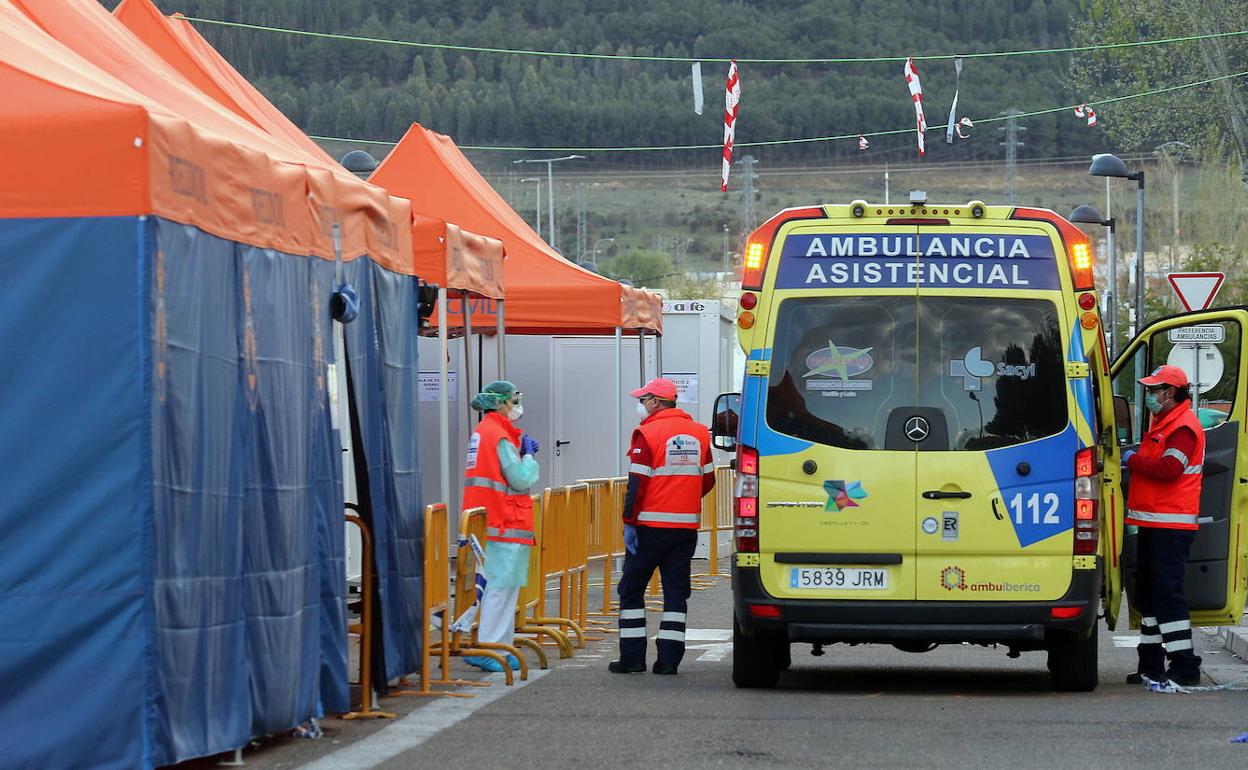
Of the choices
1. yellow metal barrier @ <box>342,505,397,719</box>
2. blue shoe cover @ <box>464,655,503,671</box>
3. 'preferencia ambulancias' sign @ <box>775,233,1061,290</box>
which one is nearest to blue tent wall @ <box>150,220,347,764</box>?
yellow metal barrier @ <box>342,505,397,719</box>

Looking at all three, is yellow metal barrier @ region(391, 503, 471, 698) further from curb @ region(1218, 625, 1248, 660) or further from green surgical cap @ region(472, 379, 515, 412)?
curb @ region(1218, 625, 1248, 660)

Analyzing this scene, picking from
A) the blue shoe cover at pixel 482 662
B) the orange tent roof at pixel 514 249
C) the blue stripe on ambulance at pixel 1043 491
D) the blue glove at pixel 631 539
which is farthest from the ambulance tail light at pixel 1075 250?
the orange tent roof at pixel 514 249

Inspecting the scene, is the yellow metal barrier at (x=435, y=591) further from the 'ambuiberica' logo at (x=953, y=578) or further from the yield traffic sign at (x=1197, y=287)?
the yield traffic sign at (x=1197, y=287)

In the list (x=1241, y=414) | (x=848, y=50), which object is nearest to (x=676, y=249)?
(x=848, y=50)

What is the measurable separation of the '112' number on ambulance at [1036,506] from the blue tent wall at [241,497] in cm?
361

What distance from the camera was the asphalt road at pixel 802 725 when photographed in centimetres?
901

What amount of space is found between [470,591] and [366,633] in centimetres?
189

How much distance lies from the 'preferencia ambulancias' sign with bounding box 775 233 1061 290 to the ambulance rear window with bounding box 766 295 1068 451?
0.11 meters

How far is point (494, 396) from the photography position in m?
12.8

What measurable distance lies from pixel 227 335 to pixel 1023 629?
4.75 meters

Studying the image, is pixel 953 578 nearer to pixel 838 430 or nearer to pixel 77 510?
pixel 838 430

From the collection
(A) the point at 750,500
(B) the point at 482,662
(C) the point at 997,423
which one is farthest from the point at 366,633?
(C) the point at 997,423

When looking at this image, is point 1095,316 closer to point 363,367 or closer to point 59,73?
point 363,367

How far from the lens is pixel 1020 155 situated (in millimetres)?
142000
